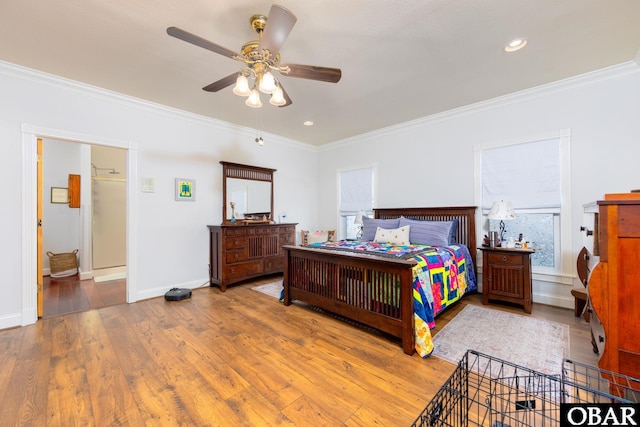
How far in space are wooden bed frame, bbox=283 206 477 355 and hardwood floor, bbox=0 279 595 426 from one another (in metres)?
0.17

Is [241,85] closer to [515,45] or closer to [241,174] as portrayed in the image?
[515,45]

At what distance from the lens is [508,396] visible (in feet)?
4.24

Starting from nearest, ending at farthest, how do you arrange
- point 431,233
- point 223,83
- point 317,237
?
point 223,83, point 431,233, point 317,237

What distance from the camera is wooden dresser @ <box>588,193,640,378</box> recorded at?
1.46 metres

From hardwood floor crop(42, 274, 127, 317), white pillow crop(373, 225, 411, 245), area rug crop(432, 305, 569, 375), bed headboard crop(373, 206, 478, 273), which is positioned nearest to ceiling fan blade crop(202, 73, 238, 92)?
white pillow crop(373, 225, 411, 245)

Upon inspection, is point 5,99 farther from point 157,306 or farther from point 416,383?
point 416,383

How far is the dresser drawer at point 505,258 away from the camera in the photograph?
302 cm

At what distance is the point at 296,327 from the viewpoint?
2.68 metres

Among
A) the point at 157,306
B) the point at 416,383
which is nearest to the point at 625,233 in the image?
the point at 416,383

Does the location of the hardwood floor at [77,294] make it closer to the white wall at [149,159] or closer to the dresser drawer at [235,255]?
the white wall at [149,159]

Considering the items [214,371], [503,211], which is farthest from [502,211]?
[214,371]

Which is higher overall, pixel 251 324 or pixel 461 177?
pixel 461 177

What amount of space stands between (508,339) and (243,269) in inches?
135

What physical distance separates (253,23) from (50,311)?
12.9 ft
